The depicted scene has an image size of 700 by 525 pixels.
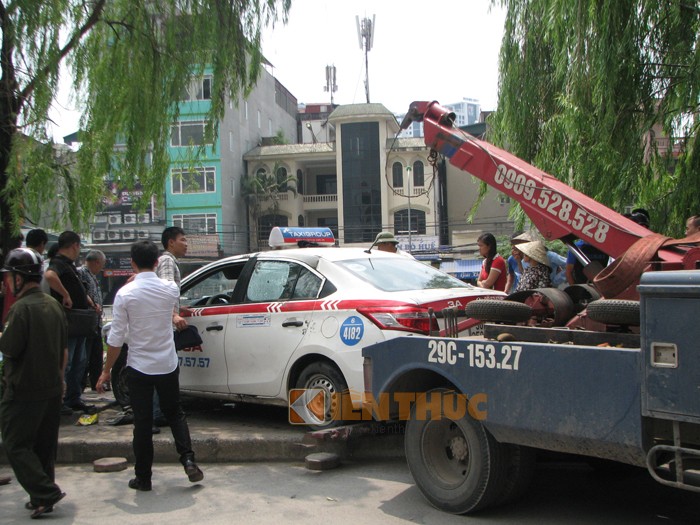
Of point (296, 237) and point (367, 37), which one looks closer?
point (296, 237)

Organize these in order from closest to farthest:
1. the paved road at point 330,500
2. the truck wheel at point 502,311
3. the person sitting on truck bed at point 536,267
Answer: the paved road at point 330,500 < the truck wheel at point 502,311 < the person sitting on truck bed at point 536,267

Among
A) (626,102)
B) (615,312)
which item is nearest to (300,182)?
(626,102)

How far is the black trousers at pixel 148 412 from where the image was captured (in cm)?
523

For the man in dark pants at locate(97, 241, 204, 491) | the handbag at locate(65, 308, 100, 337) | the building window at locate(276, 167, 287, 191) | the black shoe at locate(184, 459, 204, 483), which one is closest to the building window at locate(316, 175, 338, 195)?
the building window at locate(276, 167, 287, 191)

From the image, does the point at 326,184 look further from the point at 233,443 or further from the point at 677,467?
the point at 677,467

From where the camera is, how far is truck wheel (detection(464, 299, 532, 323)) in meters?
4.70

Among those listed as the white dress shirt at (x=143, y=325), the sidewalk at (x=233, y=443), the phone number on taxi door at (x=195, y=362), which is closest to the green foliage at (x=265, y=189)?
the phone number on taxi door at (x=195, y=362)

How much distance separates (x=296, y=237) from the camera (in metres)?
18.6

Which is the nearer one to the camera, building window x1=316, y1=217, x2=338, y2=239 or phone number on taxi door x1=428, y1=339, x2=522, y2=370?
phone number on taxi door x1=428, y1=339, x2=522, y2=370

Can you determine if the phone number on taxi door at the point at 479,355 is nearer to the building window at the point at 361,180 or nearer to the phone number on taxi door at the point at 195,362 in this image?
the phone number on taxi door at the point at 195,362

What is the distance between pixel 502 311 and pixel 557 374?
89cm

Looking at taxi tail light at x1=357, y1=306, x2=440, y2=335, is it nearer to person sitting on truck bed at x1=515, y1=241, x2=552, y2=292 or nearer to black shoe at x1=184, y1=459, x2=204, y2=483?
person sitting on truck bed at x1=515, y1=241, x2=552, y2=292

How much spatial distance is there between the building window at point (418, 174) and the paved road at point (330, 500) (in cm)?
4342

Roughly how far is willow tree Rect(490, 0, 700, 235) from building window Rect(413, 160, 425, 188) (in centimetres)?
3930
